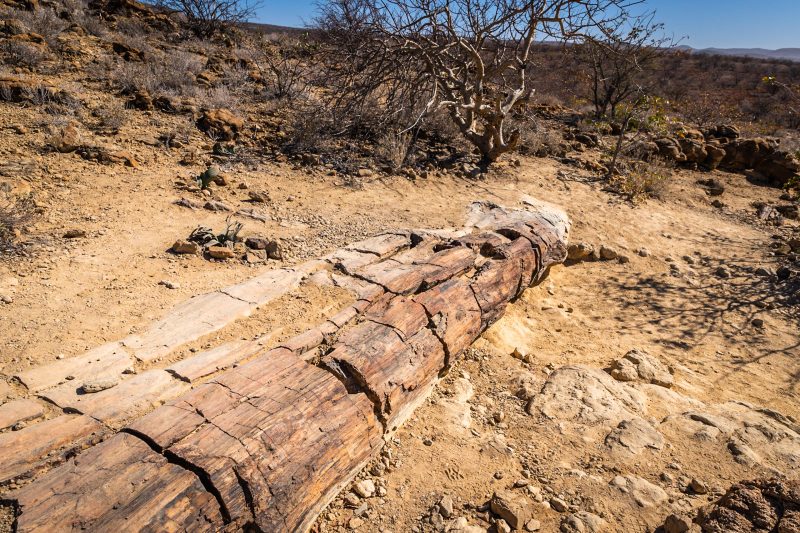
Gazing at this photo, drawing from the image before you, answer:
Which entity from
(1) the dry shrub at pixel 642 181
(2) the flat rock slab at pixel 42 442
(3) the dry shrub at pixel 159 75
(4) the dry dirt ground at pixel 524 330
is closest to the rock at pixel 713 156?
(1) the dry shrub at pixel 642 181

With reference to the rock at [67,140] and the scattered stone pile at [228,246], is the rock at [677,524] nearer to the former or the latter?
the scattered stone pile at [228,246]

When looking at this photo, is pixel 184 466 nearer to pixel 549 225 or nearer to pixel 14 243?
pixel 14 243

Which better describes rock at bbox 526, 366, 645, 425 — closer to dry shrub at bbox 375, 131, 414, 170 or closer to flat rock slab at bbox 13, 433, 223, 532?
flat rock slab at bbox 13, 433, 223, 532

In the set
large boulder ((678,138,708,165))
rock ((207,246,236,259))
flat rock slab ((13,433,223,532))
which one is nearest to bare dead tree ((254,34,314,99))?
rock ((207,246,236,259))

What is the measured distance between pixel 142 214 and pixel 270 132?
3.10m

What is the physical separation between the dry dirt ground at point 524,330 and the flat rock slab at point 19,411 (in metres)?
0.39

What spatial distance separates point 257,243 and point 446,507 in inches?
107

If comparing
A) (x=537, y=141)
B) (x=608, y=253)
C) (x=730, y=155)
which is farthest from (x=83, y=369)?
(x=730, y=155)

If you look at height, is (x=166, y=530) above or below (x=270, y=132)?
below

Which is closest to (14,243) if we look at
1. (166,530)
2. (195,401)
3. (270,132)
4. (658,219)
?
(195,401)

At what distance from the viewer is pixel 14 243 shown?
11.2 feet

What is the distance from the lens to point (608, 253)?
5371mm

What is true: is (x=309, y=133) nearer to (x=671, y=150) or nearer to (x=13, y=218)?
(x=13, y=218)

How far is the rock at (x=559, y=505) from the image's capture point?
2.11 metres
